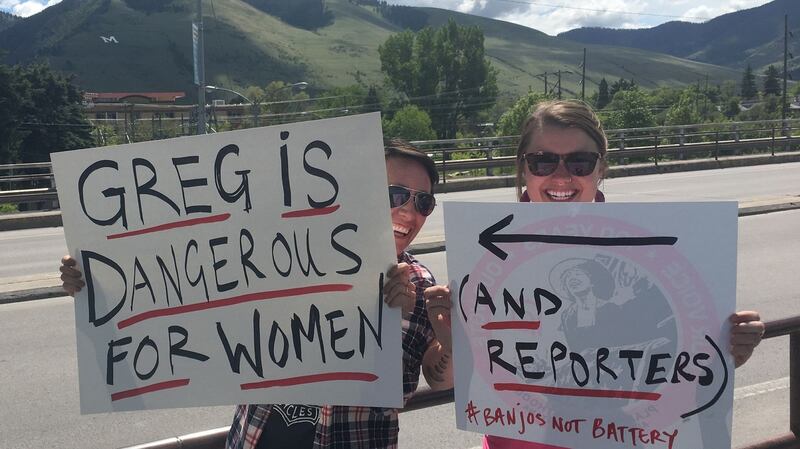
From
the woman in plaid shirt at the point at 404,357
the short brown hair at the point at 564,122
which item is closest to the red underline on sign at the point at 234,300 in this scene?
the woman in plaid shirt at the point at 404,357

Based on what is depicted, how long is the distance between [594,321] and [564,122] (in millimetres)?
563

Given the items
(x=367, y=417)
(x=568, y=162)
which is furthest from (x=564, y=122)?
(x=367, y=417)

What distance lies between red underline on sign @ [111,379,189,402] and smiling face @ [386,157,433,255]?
0.67m

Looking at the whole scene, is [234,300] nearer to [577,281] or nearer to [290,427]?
[290,427]

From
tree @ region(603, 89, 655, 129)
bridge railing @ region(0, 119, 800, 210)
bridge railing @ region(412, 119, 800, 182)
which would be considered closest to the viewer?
bridge railing @ region(0, 119, 800, 210)

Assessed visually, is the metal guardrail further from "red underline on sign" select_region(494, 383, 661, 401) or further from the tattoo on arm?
"red underline on sign" select_region(494, 383, 661, 401)

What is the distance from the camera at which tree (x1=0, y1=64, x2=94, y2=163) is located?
39875mm

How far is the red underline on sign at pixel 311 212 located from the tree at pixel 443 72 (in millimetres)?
98584

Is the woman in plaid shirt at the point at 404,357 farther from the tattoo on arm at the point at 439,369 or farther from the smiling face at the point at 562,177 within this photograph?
the smiling face at the point at 562,177

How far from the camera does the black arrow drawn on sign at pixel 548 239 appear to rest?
1869 millimetres

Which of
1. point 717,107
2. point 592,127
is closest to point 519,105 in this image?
point 717,107

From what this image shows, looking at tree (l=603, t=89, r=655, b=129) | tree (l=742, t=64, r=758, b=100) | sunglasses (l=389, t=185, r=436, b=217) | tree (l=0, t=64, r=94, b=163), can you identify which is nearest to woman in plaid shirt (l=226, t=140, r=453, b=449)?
sunglasses (l=389, t=185, r=436, b=217)

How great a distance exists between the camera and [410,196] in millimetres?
2098

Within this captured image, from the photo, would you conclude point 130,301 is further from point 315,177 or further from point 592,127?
point 592,127
